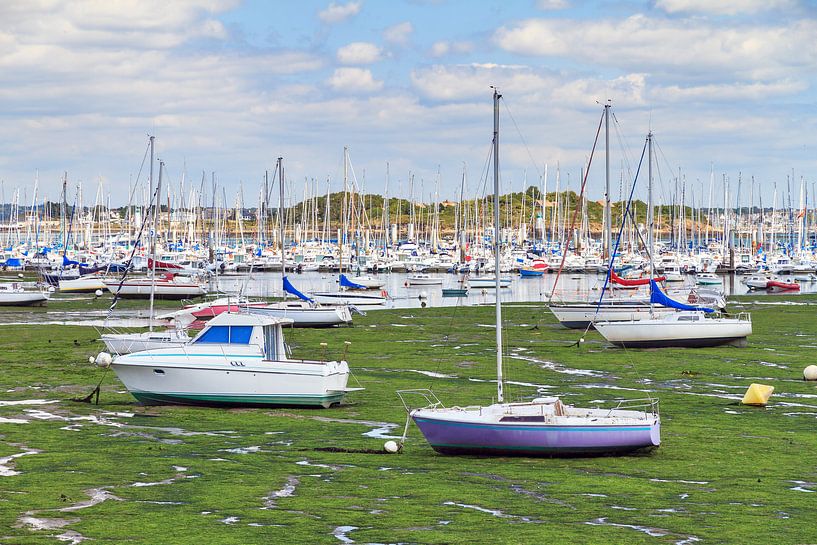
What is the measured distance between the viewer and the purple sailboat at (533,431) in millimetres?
27688

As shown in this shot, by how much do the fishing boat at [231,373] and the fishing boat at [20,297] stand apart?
54738mm

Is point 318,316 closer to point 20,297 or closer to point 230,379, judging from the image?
point 20,297

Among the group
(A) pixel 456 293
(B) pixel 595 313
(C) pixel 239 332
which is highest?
(C) pixel 239 332

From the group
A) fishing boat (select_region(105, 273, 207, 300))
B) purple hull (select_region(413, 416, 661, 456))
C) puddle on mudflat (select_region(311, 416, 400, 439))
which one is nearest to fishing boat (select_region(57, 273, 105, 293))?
fishing boat (select_region(105, 273, 207, 300))

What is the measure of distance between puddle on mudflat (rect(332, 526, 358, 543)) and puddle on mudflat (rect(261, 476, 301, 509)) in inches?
86.1

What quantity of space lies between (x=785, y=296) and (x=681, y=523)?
89828mm

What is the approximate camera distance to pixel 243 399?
3631 centimetres

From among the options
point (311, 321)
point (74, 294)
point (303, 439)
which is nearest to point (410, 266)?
point (74, 294)

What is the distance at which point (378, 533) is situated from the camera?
20844 millimetres

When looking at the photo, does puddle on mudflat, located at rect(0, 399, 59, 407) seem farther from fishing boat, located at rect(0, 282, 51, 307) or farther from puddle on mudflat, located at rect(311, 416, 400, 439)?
fishing boat, located at rect(0, 282, 51, 307)

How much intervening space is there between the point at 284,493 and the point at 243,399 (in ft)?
40.5

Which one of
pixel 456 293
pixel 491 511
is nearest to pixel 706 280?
pixel 456 293

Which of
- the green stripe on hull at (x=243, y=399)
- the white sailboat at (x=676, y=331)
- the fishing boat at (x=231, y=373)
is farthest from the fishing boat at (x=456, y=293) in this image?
the green stripe on hull at (x=243, y=399)

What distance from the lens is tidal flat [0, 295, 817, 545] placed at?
832 inches
